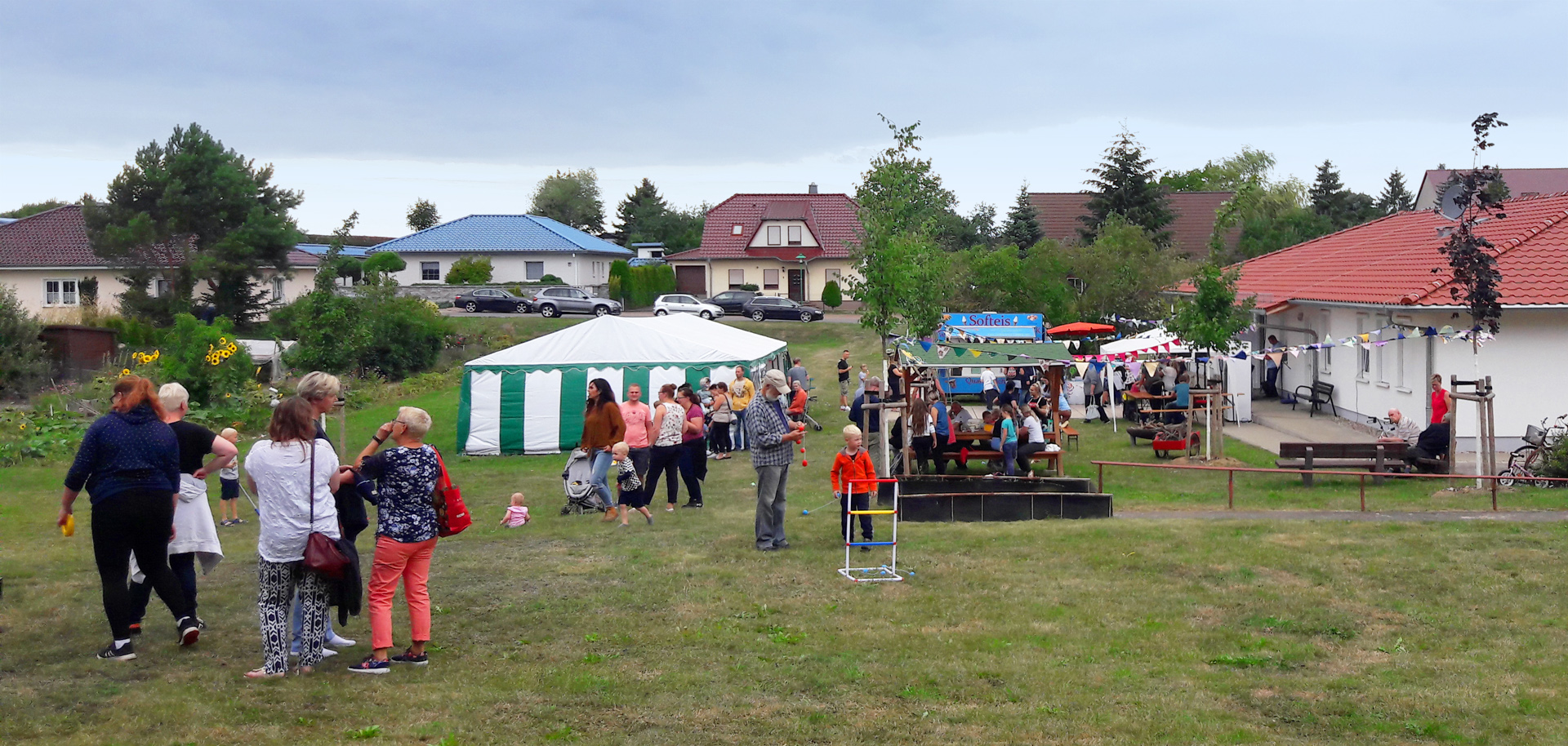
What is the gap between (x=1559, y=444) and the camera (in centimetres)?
1512

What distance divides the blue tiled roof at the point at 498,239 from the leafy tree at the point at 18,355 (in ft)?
85.2

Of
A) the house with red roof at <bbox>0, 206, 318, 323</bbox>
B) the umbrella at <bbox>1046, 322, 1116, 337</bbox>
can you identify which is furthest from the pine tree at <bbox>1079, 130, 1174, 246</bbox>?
the house with red roof at <bbox>0, 206, 318, 323</bbox>

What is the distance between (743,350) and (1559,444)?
41.9ft

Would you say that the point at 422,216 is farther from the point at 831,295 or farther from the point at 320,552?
the point at 320,552

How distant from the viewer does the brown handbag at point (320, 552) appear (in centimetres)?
609

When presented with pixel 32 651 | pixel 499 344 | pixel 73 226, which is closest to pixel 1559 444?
pixel 32 651

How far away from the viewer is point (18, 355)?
35344 millimetres

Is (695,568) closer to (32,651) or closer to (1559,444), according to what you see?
(32,651)

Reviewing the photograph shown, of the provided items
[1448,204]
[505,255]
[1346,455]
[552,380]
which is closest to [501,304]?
A: [505,255]

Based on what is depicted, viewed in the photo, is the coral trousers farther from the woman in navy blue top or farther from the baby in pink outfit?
the baby in pink outfit

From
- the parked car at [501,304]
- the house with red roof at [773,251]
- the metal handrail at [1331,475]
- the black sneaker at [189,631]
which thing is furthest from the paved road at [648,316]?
the black sneaker at [189,631]

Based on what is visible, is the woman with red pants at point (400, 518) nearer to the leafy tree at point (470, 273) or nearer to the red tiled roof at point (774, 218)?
the red tiled roof at point (774, 218)

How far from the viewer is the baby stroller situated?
41.4 feet

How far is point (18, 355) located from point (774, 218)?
34.3 m
